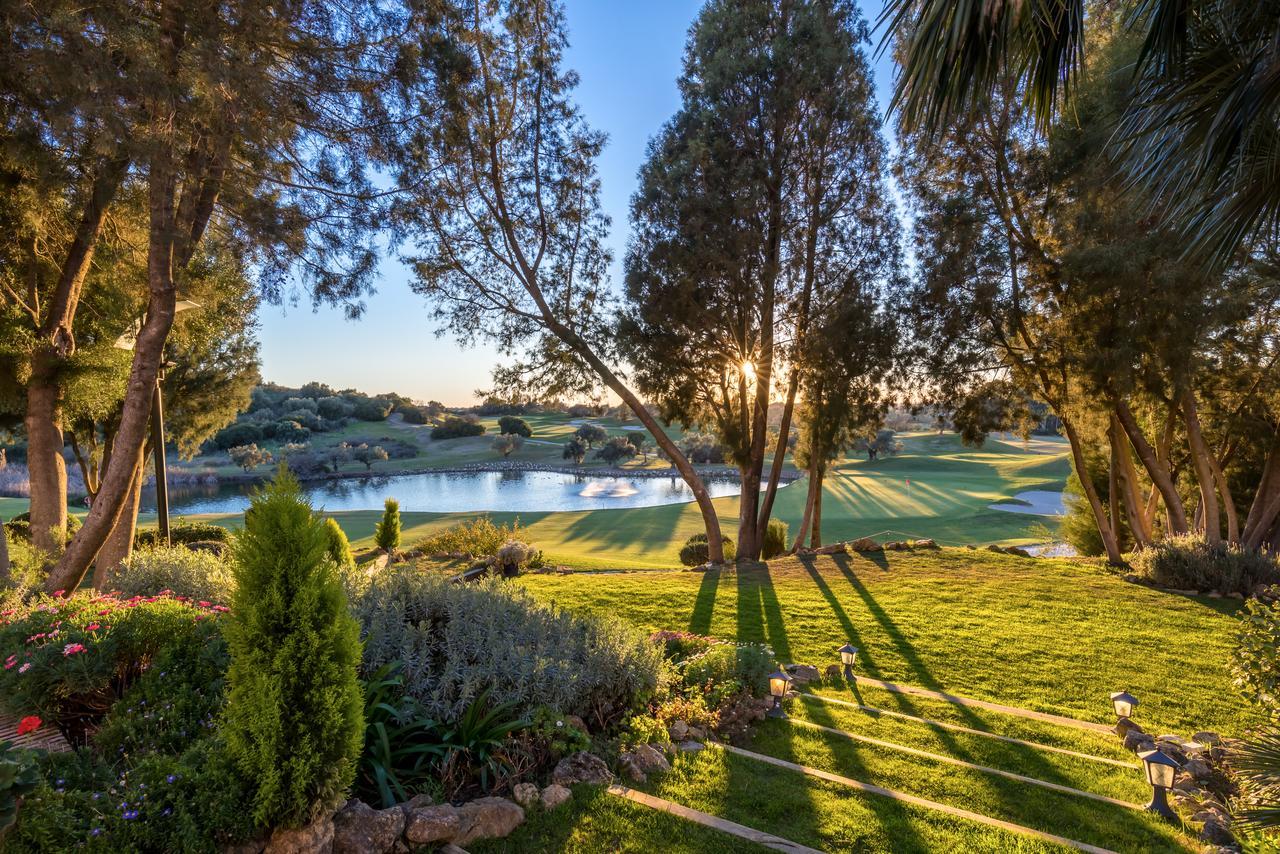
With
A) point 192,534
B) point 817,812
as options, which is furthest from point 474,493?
point 817,812

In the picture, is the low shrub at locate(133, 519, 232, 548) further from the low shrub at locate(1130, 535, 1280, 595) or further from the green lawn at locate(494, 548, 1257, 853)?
the low shrub at locate(1130, 535, 1280, 595)

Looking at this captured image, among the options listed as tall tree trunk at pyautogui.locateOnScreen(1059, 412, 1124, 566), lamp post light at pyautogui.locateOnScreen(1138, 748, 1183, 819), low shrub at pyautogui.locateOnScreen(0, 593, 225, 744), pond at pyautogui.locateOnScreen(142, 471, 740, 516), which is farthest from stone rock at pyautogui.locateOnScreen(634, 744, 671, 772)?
pond at pyautogui.locateOnScreen(142, 471, 740, 516)

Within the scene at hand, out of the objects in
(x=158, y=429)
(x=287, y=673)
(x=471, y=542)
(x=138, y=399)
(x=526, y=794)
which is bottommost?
(x=471, y=542)

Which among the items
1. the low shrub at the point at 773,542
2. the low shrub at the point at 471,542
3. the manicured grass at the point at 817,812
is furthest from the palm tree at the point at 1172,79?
the low shrub at the point at 471,542

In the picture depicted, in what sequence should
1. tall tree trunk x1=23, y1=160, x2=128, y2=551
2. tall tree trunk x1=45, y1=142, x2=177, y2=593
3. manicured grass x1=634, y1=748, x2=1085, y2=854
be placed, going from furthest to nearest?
tall tree trunk x1=23, y1=160, x2=128, y2=551 → tall tree trunk x1=45, y1=142, x2=177, y2=593 → manicured grass x1=634, y1=748, x2=1085, y2=854

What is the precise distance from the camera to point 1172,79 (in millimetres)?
3973

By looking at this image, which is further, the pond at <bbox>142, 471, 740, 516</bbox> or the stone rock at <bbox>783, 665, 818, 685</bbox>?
the pond at <bbox>142, 471, 740, 516</bbox>

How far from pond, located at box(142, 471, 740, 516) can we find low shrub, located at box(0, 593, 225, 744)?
77.7 ft

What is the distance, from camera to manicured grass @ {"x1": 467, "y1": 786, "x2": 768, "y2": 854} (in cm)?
244

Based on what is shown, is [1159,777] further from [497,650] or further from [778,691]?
[497,650]

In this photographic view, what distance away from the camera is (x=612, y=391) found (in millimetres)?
11227

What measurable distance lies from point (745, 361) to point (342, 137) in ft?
25.2

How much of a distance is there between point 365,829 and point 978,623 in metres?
7.12

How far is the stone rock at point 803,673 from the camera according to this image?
518 cm
